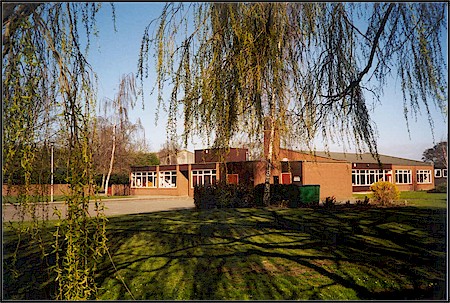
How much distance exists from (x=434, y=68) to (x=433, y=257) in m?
1.35

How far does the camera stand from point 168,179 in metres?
2.81

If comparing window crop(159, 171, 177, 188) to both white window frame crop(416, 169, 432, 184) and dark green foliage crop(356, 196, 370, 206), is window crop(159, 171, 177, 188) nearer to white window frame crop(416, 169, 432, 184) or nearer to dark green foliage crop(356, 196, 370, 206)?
dark green foliage crop(356, 196, 370, 206)

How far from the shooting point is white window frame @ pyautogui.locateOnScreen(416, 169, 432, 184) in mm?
2556

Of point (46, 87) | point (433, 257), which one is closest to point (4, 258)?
point (46, 87)

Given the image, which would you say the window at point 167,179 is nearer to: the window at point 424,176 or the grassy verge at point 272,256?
the grassy verge at point 272,256

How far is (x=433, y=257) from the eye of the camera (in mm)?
2707

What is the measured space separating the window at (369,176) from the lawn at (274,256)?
0.33 metres

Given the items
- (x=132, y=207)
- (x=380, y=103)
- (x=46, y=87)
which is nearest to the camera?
(x=46, y=87)

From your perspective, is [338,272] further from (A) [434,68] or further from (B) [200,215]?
(A) [434,68]

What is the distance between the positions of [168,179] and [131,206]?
1.11 ft

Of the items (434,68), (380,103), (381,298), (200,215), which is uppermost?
(434,68)

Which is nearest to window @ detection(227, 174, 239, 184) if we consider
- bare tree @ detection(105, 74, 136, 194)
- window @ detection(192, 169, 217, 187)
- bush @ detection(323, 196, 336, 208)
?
window @ detection(192, 169, 217, 187)

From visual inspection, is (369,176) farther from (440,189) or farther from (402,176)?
(440,189)

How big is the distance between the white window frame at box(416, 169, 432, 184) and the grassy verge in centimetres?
25
